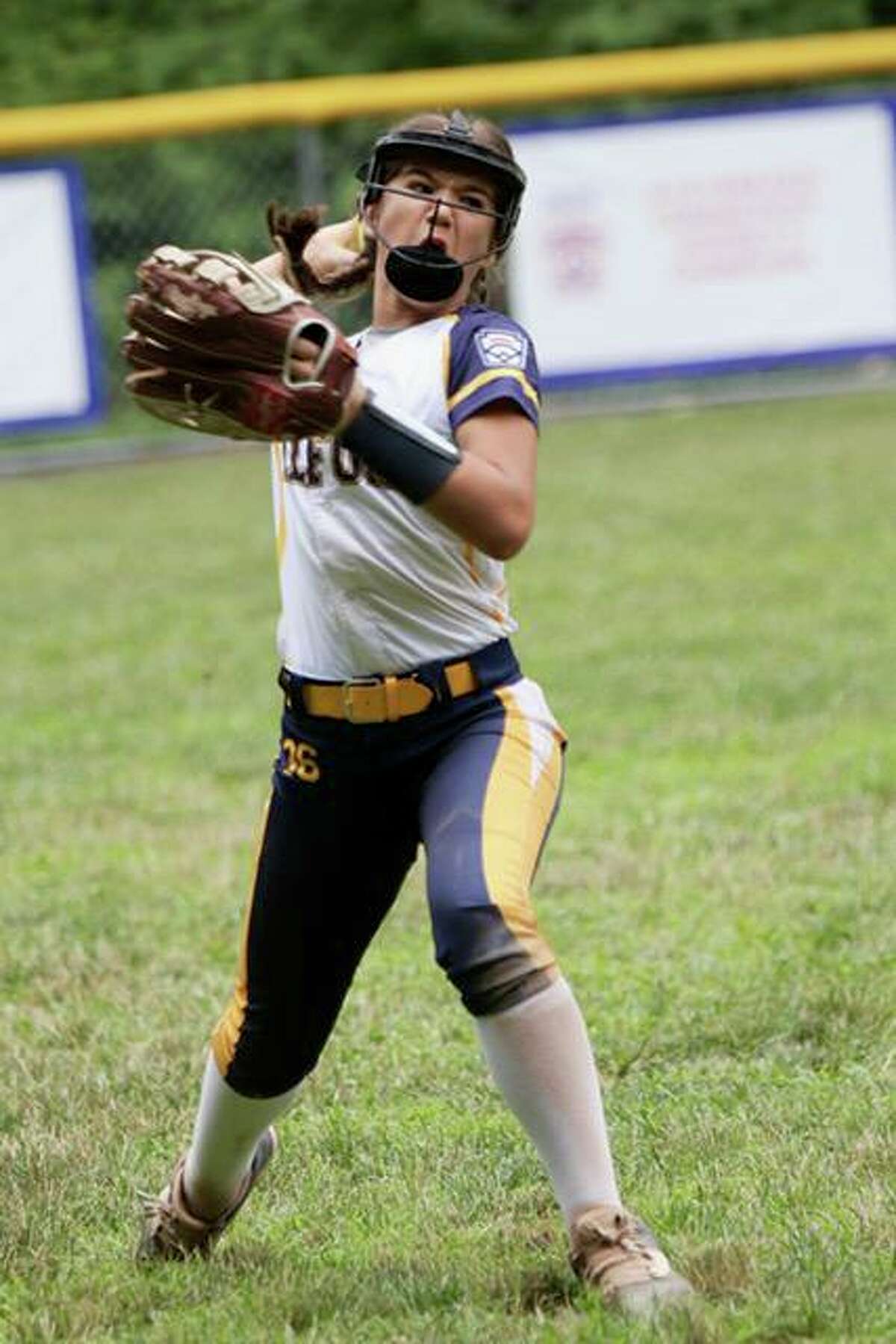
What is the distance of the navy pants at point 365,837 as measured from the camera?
11.8 feet

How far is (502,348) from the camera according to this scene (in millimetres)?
3627

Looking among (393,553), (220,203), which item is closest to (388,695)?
Answer: (393,553)

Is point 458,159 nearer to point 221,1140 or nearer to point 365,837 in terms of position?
point 365,837

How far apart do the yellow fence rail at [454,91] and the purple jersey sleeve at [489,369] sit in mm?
13941

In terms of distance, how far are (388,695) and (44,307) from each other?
13.7m

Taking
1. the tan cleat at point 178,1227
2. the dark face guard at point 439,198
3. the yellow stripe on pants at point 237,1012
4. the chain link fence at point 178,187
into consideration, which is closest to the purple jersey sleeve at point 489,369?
the dark face guard at point 439,198

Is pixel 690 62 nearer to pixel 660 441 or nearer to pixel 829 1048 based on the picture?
pixel 660 441

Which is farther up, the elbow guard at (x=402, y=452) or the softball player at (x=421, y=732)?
the elbow guard at (x=402, y=452)

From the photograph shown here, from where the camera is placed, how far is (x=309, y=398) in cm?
339

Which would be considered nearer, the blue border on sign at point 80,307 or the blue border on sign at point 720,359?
the blue border on sign at point 80,307

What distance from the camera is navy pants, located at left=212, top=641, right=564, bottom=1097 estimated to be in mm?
3586

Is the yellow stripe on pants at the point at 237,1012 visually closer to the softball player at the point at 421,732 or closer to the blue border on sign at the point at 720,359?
the softball player at the point at 421,732

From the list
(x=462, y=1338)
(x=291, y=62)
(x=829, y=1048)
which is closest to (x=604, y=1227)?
(x=462, y=1338)

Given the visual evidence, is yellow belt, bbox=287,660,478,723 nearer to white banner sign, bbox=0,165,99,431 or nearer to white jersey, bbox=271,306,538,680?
→ white jersey, bbox=271,306,538,680
